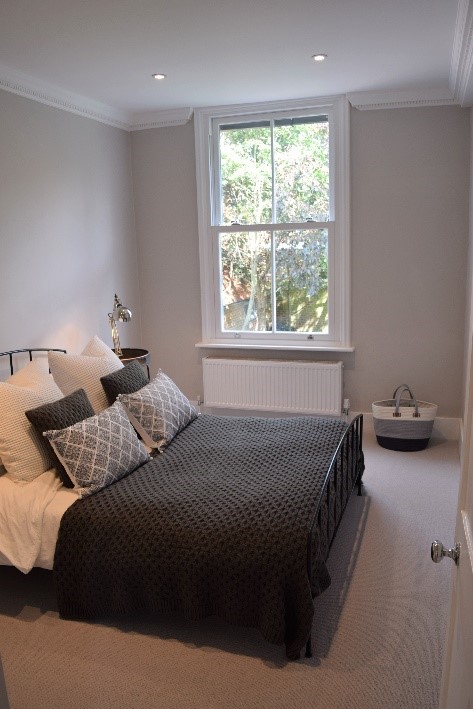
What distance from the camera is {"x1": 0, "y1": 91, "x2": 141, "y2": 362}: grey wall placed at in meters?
3.85

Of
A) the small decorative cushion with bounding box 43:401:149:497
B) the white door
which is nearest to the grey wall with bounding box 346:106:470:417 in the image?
the small decorative cushion with bounding box 43:401:149:497

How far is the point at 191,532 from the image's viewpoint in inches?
94.8

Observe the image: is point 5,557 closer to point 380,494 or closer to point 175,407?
point 175,407

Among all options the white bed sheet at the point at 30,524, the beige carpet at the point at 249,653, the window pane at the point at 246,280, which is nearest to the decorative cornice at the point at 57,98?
the window pane at the point at 246,280

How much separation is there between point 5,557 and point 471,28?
3237mm

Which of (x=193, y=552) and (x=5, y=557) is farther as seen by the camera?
(x=5, y=557)

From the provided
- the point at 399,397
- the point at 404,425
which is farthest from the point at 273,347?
the point at 404,425

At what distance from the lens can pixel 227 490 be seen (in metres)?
2.72

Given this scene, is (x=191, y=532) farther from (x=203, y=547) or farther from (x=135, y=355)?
(x=135, y=355)

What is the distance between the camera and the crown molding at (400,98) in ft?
14.4

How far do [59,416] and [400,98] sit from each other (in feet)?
11.2

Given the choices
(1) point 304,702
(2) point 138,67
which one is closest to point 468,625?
(1) point 304,702

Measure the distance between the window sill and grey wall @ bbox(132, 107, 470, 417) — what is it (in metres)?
0.09

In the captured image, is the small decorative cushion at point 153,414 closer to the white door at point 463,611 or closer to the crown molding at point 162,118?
the white door at point 463,611
